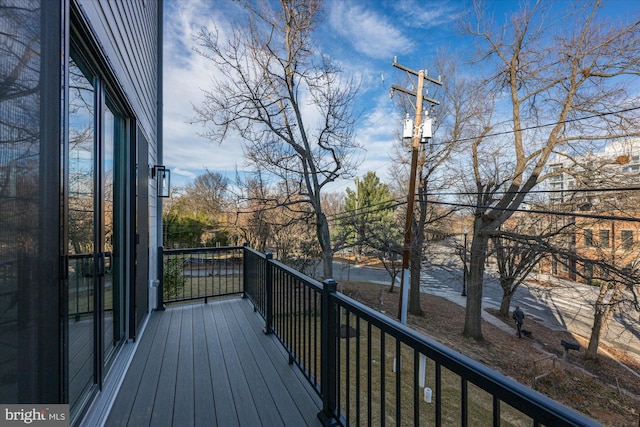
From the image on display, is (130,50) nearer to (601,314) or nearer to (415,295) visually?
(415,295)

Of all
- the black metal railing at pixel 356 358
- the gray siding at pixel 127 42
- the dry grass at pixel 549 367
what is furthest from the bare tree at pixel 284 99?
the black metal railing at pixel 356 358

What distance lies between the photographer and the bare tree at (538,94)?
7262 millimetres

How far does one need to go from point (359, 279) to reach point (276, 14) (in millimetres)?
15040

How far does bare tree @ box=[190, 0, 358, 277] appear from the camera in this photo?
8.36 m

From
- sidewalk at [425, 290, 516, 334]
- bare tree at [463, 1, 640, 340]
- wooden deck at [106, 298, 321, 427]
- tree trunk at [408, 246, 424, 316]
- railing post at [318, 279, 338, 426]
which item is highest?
bare tree at [463, 1, 640, 340]

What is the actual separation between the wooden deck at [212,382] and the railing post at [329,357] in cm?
12

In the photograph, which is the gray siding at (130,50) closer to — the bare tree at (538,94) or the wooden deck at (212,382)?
the wooden deck at (212,382)

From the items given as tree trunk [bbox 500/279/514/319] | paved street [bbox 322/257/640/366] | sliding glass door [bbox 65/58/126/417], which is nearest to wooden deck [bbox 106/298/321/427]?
sliding glass door [bbox 65/58/126/417]

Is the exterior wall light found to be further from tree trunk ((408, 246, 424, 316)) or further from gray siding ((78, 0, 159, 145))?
tree trunk ((408, 246, 424, 316))

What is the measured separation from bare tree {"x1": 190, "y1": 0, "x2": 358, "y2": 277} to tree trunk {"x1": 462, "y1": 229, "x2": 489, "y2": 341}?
505cm

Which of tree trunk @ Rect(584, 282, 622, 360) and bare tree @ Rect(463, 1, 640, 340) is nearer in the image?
bare tree @ Rect(463, 1, 640, 340)

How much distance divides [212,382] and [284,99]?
8.68 m

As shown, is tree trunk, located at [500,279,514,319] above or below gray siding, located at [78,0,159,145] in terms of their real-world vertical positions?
below

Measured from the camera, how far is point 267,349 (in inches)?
107
